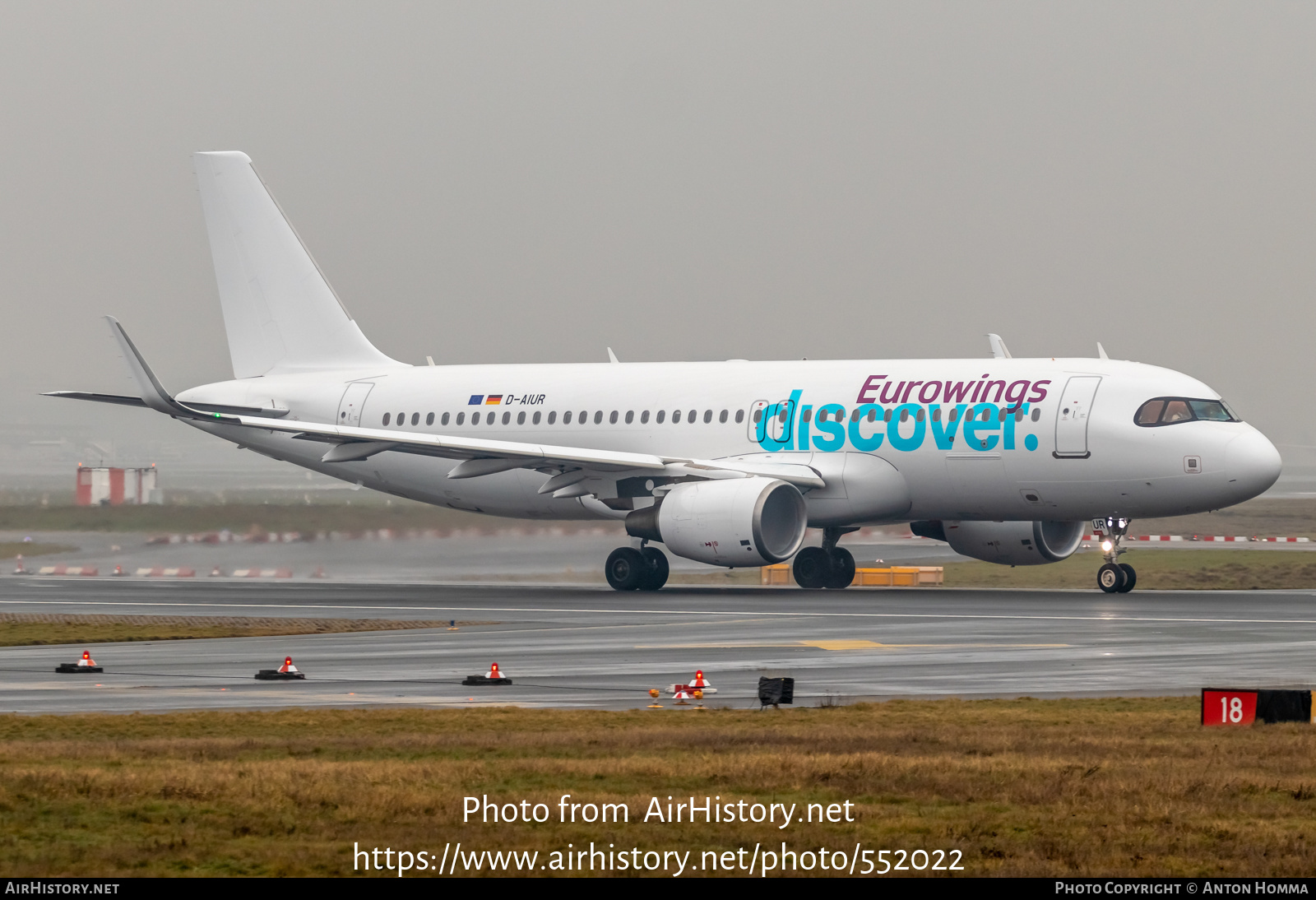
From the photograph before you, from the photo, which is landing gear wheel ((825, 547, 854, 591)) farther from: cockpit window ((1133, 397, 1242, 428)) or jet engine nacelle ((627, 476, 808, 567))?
cockpit window ((1133, 397, 1242, 428))

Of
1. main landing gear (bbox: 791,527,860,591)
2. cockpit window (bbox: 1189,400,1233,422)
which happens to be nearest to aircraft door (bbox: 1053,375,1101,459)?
cockpit window (bbox: 1189,400,1233,422)

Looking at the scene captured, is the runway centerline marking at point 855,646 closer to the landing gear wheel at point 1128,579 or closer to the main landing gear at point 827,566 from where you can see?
the landing gear wheel at point 1128,579

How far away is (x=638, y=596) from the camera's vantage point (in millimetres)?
39094

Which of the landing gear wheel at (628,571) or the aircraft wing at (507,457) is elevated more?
the aircraft wing at (507,457)

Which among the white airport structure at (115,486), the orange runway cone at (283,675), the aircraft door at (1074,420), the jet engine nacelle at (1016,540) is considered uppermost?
the aircraft door at (1074,420)

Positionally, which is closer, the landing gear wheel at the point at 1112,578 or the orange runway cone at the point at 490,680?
the orange runway cone at the point at 490,680

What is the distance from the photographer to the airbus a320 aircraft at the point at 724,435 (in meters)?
36.8

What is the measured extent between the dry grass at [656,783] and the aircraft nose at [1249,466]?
64.9 feet

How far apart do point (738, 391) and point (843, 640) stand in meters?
15.8

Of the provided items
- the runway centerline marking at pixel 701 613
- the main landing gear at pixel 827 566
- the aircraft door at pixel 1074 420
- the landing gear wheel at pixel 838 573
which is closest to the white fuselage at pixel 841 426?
the aircraft door at pixel 1074 420
